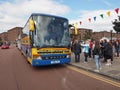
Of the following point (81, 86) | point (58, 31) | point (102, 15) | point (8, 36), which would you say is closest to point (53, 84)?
point (81, 86)

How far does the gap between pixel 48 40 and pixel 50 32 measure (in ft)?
1.74

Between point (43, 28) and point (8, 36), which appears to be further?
point (8, 36)

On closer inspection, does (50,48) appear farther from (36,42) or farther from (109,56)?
(109,56)

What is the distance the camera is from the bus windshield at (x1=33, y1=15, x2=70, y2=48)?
11.4 m

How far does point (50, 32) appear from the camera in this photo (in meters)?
11.8

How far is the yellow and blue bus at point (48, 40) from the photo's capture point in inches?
447

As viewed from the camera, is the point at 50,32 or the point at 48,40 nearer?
the point at 48,40

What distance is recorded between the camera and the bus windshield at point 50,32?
11.4 meters

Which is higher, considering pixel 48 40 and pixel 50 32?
pixel 50 32

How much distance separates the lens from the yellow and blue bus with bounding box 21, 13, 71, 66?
447 inches

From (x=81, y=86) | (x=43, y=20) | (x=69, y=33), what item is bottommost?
(x=81, y=86)

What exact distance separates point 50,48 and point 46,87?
4.43 m

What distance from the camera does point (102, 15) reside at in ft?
61.1

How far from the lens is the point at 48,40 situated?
1163 cm
